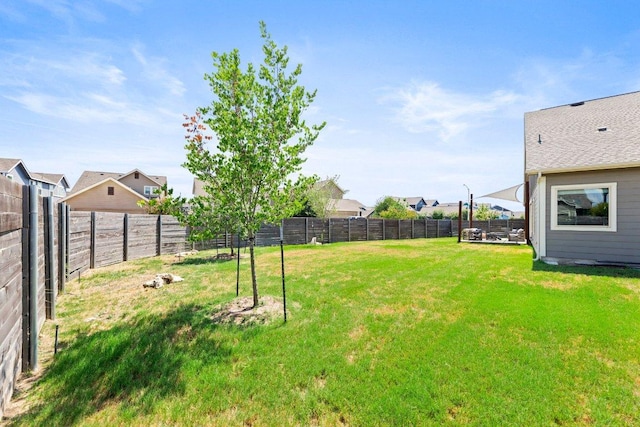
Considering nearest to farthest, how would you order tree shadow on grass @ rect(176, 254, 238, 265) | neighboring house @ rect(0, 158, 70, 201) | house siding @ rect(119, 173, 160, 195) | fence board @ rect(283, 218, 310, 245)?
tree shadow on grass @ rect(176, 254, 238, 265) < fence board @ rect(283, 218, 310, 245) < neighboring house @ rect(0, 158, 70, 201) < house siding @ rect(119, 173, 160, 195)

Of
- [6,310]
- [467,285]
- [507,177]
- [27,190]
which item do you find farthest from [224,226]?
[507,177]

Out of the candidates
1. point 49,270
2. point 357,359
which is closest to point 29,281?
point 49,270

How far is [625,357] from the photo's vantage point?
3.26 meters

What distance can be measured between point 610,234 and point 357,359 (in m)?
9.44

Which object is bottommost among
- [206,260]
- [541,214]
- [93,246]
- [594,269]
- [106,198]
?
[206,260]

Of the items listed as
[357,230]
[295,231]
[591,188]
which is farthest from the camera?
[357,230]

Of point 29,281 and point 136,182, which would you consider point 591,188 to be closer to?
point 29,281

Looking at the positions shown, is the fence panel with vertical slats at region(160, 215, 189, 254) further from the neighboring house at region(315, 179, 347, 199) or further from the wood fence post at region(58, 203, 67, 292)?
the neighboring house at region(315, 179, 347, 199)

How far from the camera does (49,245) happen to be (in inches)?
186

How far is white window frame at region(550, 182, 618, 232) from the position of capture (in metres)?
8.20

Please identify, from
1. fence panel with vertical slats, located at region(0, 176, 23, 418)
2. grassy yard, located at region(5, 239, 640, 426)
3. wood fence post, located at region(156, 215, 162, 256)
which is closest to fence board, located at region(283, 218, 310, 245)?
wood fence post, located at region(156, 215, 162, 256)

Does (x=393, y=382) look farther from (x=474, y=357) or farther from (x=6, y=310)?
(x=6, y=310)

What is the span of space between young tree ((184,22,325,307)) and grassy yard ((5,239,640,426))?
165 centimetres

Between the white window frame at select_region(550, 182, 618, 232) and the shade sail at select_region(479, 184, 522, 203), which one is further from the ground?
the shade sail at select_region(479, 184, 522, 203)
